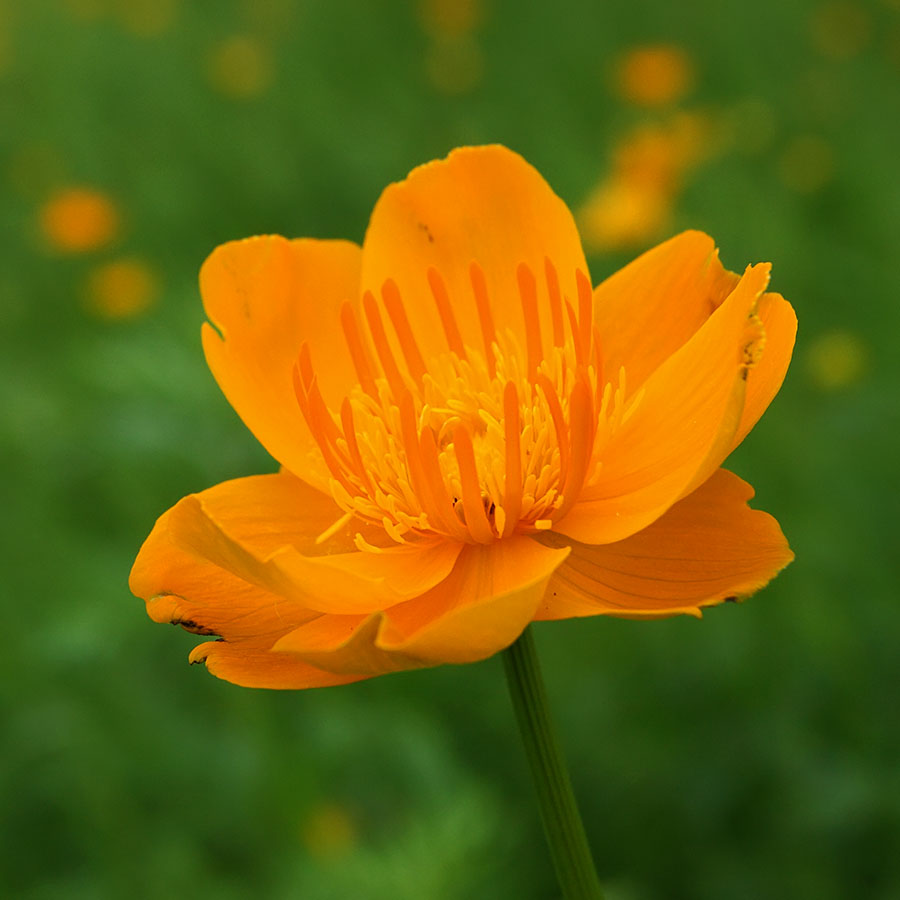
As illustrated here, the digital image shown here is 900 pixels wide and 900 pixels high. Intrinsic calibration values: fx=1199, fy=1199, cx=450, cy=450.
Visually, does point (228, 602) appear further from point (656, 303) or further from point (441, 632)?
point (656, 303)

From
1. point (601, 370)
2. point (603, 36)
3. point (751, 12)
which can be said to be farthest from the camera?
point (603, 36)

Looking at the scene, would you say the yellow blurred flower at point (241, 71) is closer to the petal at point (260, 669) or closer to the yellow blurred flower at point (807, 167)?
the yellow blurred flower at point (807, 167)

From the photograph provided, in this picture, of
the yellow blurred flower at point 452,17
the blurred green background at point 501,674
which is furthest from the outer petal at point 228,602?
the yellow blurred flower at point 452,17

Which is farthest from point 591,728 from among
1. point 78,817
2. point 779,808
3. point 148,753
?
point 78,817

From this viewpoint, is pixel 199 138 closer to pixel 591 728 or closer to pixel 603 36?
pixel 603 36

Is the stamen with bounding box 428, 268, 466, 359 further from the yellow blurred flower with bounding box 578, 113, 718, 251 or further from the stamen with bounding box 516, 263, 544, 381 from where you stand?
the yellow blurred flower with bounding box 578, 113, 718, 251

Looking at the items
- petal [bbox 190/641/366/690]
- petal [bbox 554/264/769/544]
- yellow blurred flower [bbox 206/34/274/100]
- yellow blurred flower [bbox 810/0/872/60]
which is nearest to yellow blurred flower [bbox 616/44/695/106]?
yellow blurred flower [bbox 810/0/872/60]
